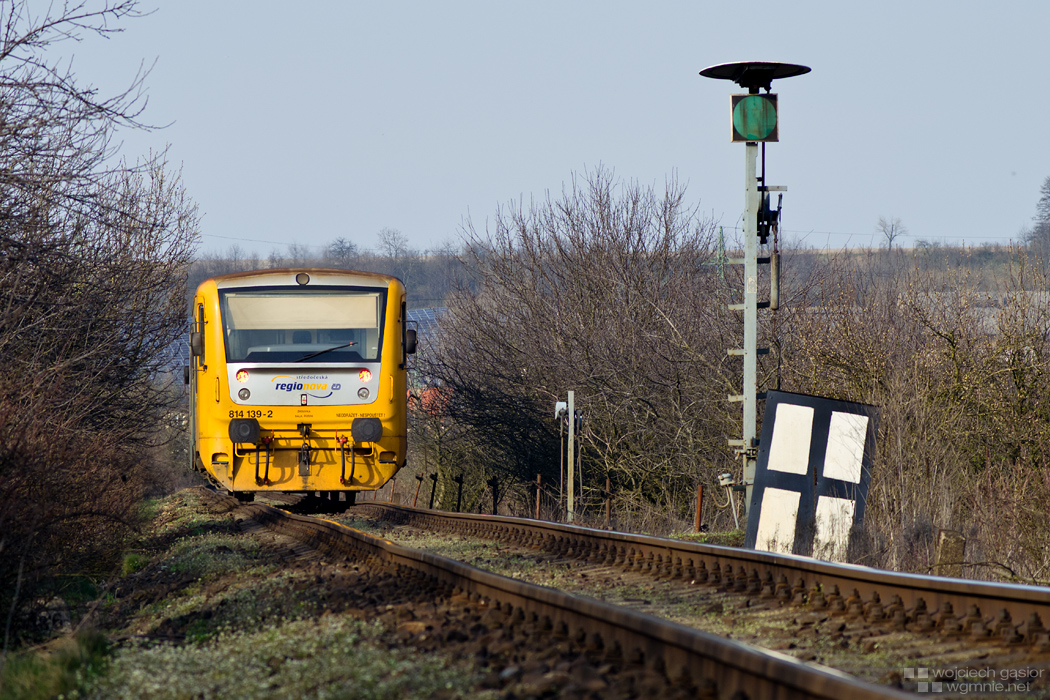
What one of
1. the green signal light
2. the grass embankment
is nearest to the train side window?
the grass embankment

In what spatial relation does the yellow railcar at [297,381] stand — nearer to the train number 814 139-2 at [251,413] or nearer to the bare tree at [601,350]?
the train number 814 139-2 at [251,413]

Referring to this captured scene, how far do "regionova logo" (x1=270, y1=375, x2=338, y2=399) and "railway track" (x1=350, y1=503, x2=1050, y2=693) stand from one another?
18.2ft

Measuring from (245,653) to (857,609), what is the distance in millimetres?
3517

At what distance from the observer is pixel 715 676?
3.78 metres

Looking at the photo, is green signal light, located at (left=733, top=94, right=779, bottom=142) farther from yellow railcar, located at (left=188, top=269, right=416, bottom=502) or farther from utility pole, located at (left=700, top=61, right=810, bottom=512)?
yellow railcar, located at (left=188, top=269, right=416, bottom=502)

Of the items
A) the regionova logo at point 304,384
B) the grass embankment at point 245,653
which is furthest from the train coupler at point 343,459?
the grass embankment at point 245,653

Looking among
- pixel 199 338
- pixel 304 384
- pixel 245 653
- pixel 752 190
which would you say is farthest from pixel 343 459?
pixel 245 653

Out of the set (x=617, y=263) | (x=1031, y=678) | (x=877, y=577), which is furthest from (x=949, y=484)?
(x=617, y=263)

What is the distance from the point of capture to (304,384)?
13273mm

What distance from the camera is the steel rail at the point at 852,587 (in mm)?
5195

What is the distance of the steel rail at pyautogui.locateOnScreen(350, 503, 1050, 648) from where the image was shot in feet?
17.0

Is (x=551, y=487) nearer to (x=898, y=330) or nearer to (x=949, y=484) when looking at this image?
(x=898, y=330)

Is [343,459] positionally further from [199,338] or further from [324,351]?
[199,338]

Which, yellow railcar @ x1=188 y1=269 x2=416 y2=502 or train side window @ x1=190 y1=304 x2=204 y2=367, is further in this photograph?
train side window @ x1=190 y1=304 x2=204 y2=367
